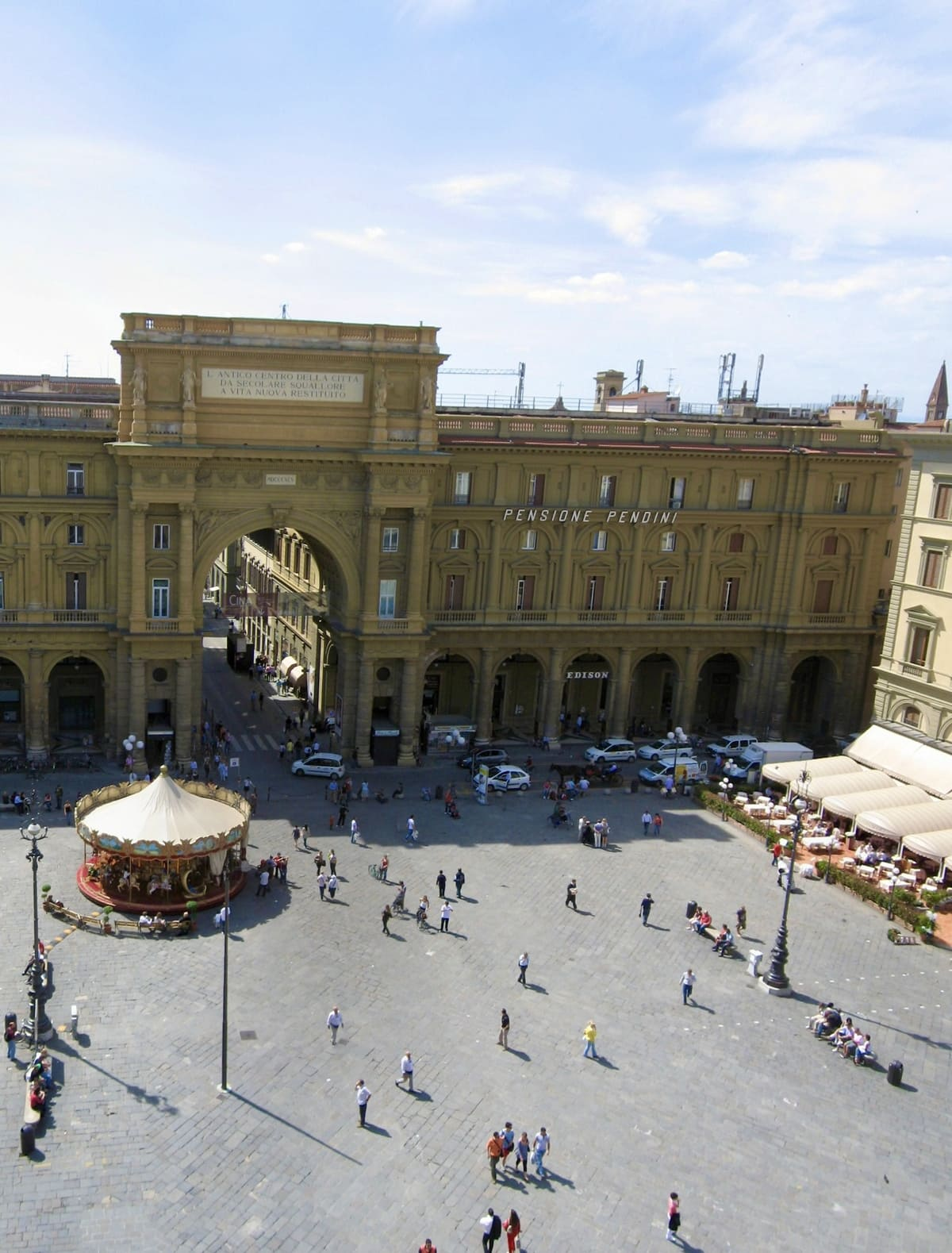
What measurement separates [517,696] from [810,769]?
1756cm

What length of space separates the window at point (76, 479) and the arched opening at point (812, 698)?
137 feet

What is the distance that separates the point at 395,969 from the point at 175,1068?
8.67 meters

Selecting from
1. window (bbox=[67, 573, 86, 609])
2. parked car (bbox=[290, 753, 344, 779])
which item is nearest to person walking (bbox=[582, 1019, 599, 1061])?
parked car (bbox=[290, 753, 344, 779])

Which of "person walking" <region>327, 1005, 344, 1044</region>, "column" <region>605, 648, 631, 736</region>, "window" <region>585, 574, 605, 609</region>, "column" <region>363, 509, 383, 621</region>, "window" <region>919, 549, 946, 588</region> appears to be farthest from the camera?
"column" <region>605, 648, 631, 736</region>

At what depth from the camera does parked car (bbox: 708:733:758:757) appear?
64.3 m

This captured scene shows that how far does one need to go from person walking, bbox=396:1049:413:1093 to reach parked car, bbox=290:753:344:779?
2567 centimetres

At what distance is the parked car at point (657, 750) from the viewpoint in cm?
6296

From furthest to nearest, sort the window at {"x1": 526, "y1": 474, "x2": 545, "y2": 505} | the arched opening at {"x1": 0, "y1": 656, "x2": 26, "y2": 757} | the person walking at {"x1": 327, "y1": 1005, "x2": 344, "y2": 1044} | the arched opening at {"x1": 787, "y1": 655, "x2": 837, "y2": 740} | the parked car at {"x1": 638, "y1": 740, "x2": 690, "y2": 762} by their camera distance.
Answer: the arched opening at {"x1": 787, "y1": 655, "x2": 837, "y2": 740}
the parked car at {"x1": 638, "y1": 740, "x2": 690, "y2": 762}
the window at {"x1": 526, "y1": 474, "x2": 545, "y2": 505}
the arched opening at {"x1": 0, "y1": 656, "x2": 26, "y2": 757}
the person walking at {"x1": 327, "y1": 1005, "x2": 344, "y2": 1044}

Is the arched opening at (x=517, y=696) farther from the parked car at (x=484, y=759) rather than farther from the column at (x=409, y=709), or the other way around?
the column at (x=409, y=709)

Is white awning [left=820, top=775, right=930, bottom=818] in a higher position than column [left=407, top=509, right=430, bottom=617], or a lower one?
lower

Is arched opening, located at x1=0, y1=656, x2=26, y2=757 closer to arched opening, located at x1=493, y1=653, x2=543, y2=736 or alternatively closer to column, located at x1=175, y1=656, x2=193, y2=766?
column, located at x1=175, y1=656, x2=193, y2=766

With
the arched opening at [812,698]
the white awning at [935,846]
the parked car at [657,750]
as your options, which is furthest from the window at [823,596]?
the white awning at [935,846]

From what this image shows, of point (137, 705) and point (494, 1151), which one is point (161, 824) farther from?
point (494, 1151)

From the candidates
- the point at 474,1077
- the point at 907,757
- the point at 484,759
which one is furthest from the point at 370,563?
the point at 474,1077
